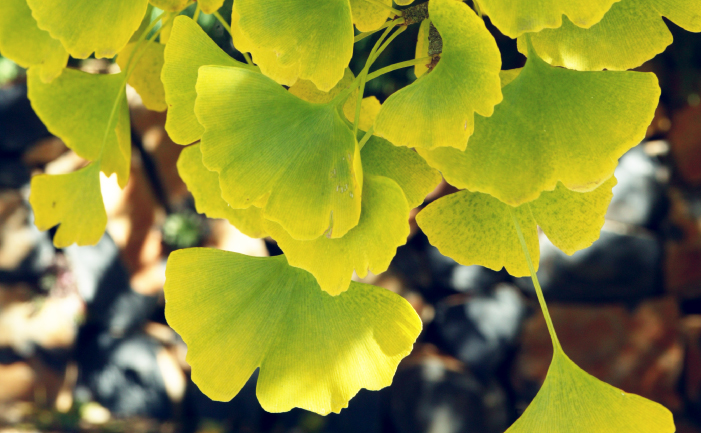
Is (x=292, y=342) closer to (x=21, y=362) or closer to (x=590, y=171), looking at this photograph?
(x=590, y=171)

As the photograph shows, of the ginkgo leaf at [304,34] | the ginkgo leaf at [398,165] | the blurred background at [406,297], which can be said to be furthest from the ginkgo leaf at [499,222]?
the blurred background at [406,297]

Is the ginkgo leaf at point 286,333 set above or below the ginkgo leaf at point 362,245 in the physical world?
below

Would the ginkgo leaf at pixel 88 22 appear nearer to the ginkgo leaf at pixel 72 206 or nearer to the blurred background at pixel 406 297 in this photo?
the ginkgo leaf at pixel 72 206

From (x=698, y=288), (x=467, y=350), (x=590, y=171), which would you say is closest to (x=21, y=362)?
(x=467, y=350)

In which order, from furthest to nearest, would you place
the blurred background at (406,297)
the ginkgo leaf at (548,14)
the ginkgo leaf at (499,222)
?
1. the blurred background at (406,297)
2. the ginkgo leaf at (499,222)
3. the ginkgo leaf at (548,14)

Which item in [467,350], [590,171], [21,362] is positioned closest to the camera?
[590,171]

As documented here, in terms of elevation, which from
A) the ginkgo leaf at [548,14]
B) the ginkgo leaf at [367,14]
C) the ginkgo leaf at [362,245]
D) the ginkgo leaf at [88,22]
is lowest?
the ginkgo leaf at [362,245]
